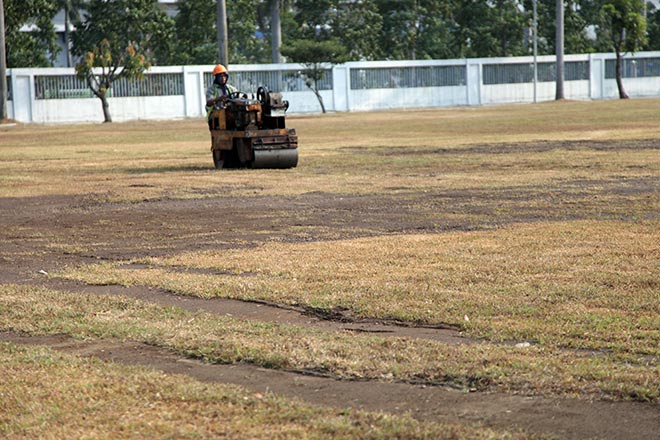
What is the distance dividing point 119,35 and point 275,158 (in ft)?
167

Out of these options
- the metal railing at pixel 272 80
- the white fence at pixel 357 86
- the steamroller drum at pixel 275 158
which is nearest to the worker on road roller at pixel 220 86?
the steamroller drum at pixel 275 158

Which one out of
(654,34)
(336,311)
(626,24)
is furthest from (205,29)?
(336,311)

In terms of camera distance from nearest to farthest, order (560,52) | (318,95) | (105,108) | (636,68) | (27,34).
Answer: (105,108), (318,95), (27,34), (560,52), (636,68)

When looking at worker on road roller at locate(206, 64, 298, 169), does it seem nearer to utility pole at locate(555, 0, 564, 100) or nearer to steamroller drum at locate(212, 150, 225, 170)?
steamroller drum at locate(212, 150, 225, 170)

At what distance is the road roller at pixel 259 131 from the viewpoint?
24.6m

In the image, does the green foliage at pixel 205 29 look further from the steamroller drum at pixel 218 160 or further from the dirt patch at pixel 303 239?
the dirt patch at pixel 303 239

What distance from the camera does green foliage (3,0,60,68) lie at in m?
63.4

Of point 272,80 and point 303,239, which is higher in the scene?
point 272,80

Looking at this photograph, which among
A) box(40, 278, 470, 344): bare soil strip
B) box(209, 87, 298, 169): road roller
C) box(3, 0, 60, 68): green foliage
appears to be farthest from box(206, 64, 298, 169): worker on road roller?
box(3, 0, 60, 68): green foliage

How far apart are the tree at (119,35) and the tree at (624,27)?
28405mm

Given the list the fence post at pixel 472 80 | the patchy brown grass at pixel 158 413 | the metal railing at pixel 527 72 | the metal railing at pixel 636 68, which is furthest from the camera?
the metal railing at pixel 636 68

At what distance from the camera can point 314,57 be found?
71062 mm

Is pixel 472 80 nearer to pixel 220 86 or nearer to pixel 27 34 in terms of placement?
pixel 27 34

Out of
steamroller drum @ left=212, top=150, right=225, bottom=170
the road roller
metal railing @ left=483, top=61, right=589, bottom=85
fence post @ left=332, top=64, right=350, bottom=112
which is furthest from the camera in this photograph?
metal railing @ left=483, top=61, right=589, bottom=85
